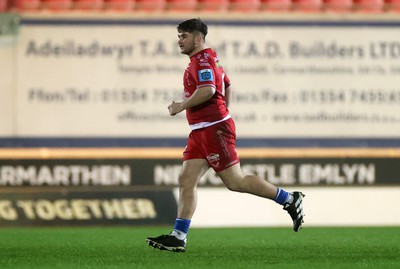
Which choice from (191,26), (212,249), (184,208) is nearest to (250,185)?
(184,208)

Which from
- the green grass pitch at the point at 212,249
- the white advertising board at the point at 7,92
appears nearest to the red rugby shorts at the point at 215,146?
the green grass pitch at the point at 212,249

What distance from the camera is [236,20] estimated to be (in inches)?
431

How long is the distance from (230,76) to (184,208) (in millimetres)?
4353

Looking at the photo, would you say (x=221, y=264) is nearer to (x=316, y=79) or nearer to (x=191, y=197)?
(x=191, y=197)

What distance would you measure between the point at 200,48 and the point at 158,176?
3.90 m

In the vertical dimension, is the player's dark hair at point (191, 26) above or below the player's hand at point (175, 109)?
above

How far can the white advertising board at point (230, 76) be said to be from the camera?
10.8 meters

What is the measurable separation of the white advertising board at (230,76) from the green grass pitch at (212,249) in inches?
55.9

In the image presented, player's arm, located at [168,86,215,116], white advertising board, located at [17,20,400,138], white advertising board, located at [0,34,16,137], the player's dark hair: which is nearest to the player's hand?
player's arm, located at [168,86,215,116]

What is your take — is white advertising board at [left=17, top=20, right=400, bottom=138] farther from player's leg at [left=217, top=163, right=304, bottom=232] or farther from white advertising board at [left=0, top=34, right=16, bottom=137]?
player's leg at [left=217, top=163, right=304, bottom=232]

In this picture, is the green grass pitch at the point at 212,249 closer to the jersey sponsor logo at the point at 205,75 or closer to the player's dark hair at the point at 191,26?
the jersey sponsor logo at the point at 205,75

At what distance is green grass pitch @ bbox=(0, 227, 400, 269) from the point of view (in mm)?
6078

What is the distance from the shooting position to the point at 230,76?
10.9m

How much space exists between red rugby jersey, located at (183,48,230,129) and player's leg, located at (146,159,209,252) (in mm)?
288
